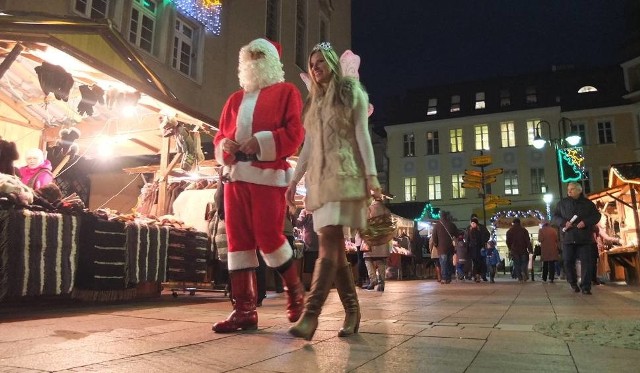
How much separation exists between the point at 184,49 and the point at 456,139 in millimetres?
28693

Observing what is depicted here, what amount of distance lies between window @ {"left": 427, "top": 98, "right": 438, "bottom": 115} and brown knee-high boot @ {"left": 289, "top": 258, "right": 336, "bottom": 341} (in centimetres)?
3980

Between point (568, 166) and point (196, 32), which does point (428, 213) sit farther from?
point (196, 32)

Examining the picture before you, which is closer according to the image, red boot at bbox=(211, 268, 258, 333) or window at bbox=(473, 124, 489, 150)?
red boot at bbox=(211, 268, 258, 333)

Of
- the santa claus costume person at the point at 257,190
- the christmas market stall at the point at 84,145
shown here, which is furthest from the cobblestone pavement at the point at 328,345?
the christmas market stall at the point at 84,145

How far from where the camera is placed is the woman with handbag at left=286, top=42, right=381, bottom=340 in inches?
128

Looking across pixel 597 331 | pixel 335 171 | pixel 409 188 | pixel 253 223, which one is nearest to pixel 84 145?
pixel 253 223

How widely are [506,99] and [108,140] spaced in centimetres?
3649

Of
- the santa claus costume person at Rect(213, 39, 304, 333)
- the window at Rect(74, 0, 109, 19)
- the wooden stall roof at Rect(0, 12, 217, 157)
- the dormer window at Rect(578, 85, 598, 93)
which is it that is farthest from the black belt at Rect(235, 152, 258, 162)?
the dormer window at Rect(578, 85, 598, 93)

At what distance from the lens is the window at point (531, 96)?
125ft

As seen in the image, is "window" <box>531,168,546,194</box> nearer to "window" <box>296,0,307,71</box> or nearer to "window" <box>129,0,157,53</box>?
"window" <box>296,0,307,71</box>

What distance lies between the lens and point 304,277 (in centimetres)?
1031

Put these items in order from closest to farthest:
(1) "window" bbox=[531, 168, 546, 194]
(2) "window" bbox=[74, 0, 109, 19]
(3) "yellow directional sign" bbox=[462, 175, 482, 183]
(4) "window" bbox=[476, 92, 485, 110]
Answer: (2) "window" bbox=[74, 0, 109, 19] → (3) "yellow directional sign" bbox=[462, 175, 482, 183] → (1) "window" bbox=[531, 168, 546, 194] → (4) "window" bbox=[476, 92, 485, 110]

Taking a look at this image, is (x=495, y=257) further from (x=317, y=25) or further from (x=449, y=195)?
(x=449, y=195)

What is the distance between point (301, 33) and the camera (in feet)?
74.8
